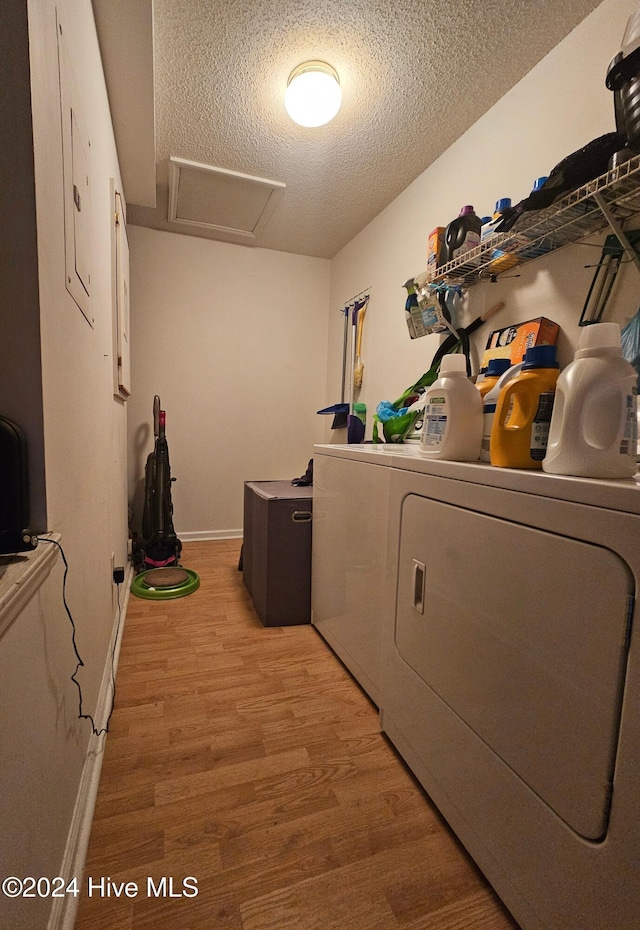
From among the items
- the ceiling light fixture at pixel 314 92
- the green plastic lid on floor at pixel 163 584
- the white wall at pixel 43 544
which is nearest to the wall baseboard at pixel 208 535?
the green plastic lid on floor at pixel 163 584

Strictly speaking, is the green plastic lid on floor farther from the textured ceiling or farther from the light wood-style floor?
the textured ceiling

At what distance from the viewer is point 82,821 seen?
84 cm

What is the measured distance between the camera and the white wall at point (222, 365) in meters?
2.90

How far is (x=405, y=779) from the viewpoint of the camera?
1044 mm

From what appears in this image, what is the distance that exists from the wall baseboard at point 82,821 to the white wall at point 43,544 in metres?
0.04

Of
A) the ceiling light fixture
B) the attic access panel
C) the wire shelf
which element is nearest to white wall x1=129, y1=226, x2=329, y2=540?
the attic access panel

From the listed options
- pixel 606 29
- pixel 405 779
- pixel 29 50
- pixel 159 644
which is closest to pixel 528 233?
pixel 606 29

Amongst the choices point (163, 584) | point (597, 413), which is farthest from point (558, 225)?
point (163, 584)

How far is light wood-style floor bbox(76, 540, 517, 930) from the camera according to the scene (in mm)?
750

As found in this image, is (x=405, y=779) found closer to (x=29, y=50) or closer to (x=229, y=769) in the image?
(x=229, y=769)

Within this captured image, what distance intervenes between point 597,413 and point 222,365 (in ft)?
9.29

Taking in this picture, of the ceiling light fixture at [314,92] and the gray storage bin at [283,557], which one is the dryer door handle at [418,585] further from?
the ceiling light fixture at [314,92]

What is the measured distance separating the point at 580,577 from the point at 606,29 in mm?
1711

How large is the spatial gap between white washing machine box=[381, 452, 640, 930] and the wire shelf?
2.66 ft
